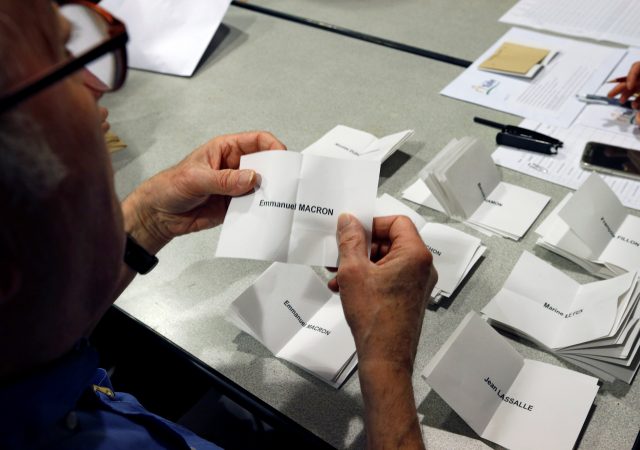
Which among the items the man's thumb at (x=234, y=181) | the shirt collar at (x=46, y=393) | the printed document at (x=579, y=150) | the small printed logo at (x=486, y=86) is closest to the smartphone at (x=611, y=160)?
the printed document at (x=579, y=150)

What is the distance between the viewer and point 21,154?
0.44 metres

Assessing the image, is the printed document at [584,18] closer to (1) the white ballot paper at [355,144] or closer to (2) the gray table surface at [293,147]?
(2) the gray table surface at [293,147]

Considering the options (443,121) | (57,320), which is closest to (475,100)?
(443,121)

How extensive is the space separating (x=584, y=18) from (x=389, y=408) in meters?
1.48

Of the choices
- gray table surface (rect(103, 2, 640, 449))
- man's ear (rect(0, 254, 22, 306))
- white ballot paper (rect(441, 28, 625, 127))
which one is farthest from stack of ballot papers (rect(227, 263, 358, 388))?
white ballot paper (rect(441, 28, 625, 127))

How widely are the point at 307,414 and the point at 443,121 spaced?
2.68ft

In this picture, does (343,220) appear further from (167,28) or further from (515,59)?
(167,28)

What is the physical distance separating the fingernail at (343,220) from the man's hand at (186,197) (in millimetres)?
215

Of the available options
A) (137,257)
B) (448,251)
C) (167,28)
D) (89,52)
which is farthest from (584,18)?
(89,52)

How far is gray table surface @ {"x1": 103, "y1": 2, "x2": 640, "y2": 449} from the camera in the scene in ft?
2.69

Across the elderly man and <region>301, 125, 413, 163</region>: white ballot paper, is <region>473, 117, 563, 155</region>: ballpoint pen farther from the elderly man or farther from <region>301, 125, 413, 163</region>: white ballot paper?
the elderly man

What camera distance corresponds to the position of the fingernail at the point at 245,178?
0.87 m

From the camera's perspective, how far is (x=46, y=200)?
46 centimetres

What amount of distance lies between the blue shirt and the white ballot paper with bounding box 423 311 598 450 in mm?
366
